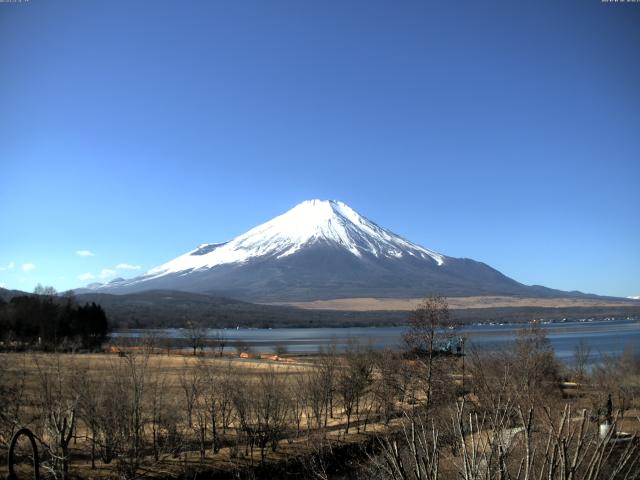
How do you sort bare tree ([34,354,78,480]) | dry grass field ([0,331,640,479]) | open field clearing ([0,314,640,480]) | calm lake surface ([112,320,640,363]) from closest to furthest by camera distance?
bare tree ([34,354,78,480])
open field clearing ([0,314,640,480])
dry grass field ([0,331,640,479])
calm lake surface ([112,320,640,363])

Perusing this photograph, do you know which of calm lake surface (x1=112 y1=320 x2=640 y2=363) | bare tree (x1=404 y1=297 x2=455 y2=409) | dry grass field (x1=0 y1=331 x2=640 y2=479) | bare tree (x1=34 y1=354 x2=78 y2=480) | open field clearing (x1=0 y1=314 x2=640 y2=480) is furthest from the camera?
calm lake surface (x1=112 y1=320 x2=640 y2=363)

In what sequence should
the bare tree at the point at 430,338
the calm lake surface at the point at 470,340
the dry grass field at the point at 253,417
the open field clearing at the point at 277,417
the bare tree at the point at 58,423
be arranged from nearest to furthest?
the bare tree at the point at 58,423 → the open field clearing at the point at 277,417 → the dry grass field at the point at 253,417 → the bare tree at the point at 430,338 → the calm lake surface at the point at 470,340

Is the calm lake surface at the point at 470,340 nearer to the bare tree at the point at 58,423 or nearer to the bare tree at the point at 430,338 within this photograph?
the bare tree at the point at 430,338

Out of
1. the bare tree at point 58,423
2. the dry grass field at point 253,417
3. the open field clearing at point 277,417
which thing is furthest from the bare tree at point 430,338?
the bare tree at point 58,423

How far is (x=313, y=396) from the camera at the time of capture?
31984 millimetres

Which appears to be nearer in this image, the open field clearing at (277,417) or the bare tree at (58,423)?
the bare tree at (58,423)

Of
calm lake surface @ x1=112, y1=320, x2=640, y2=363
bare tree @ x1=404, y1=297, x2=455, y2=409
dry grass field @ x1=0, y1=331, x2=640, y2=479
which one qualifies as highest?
bare tree @ x1=404, y1=297, x2=455, y2=409

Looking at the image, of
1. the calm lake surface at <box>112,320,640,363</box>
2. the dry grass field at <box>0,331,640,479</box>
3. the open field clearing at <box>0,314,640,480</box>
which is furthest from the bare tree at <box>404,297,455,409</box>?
the calm lake surface at <box>112,320,640,363</box>

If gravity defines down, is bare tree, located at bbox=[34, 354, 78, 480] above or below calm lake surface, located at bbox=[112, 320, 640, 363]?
above

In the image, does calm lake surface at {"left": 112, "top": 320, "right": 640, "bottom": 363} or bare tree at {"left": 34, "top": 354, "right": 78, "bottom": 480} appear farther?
calm lake surface at {"left": 112, "top": 320, "right": 640, "bottom": 363}

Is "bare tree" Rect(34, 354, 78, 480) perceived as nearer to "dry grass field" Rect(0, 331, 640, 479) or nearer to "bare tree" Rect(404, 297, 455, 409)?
"dry grass field" Rect(0, 331, 640, 479)

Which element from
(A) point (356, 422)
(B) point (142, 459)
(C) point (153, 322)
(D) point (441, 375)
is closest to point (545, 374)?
(D) point (441, 375)

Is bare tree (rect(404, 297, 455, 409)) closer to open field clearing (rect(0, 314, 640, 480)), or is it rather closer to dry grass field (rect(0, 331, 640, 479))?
open field clearing (rect(0, 314, 640, 480))

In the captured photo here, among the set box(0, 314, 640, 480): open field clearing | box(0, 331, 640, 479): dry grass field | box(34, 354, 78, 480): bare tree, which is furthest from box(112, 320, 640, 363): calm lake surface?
box(34, 354, 78, 480): bare tree
